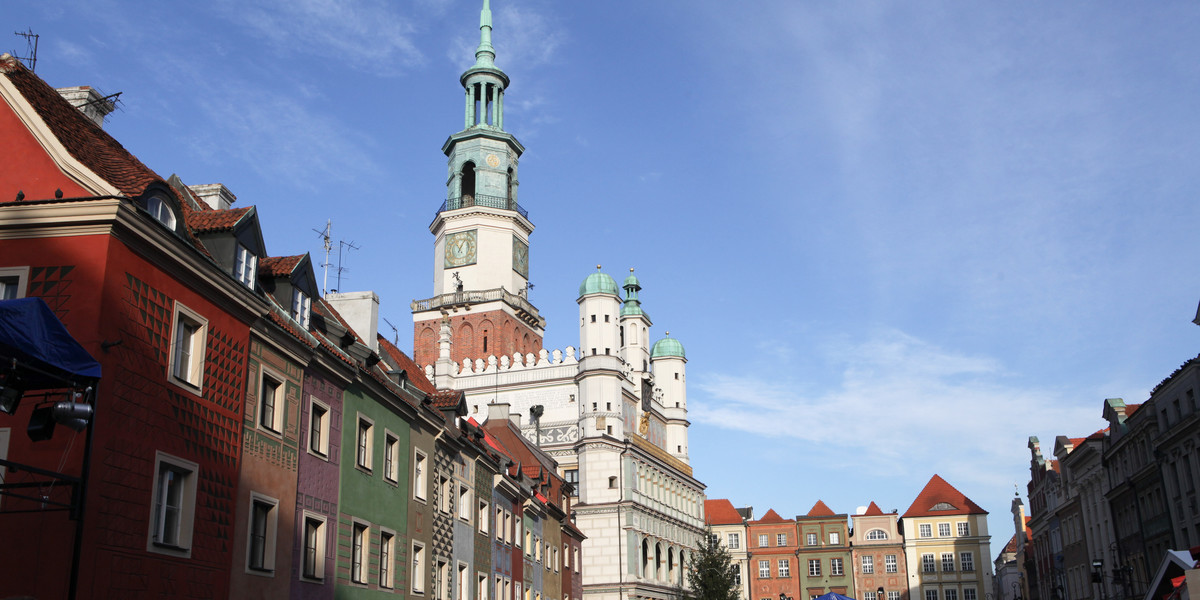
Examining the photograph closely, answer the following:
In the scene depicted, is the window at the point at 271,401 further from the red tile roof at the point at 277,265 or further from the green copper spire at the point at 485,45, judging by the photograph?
the green copper spire at the point at 485,45

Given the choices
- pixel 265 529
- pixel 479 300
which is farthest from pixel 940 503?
pixel 265 529

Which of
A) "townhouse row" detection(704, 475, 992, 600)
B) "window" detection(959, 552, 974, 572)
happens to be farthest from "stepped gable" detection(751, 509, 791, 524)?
"window" detection(959, 552, 974, 572)

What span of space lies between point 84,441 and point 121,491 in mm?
1227

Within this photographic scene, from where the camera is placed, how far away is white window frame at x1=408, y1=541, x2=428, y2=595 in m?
29.8

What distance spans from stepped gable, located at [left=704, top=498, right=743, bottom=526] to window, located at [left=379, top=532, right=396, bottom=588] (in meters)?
85.4

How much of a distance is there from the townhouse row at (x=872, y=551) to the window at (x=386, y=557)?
72.1 meters

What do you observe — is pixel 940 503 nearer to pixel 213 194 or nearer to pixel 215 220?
pixel 213 194

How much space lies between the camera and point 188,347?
1956cm

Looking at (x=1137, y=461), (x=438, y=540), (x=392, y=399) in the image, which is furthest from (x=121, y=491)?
(x=1137, y=461)

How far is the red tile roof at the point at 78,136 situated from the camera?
19.2m

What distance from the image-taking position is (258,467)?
2145cm

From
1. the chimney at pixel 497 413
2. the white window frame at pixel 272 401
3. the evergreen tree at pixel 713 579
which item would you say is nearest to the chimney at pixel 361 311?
the white window frame at pixel 272 401

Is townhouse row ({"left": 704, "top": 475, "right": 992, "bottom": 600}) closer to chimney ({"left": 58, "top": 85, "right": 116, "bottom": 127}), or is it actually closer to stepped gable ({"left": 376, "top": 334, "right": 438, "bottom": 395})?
stepped gable ({"left": 376, "top": 334, "right": 438, "bottom": 395})

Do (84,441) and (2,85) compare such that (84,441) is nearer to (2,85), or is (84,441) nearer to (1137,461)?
(2,85)
